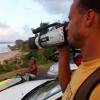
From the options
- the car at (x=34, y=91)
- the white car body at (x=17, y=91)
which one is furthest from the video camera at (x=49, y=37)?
the white car body at (x=17, y=91)

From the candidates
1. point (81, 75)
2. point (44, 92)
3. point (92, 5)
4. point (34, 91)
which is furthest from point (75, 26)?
point (34, 91)

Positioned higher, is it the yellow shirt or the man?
the man

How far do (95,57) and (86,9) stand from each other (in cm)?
27

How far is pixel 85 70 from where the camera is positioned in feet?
8.14

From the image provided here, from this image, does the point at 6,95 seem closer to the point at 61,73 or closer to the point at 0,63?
the point at 61,73

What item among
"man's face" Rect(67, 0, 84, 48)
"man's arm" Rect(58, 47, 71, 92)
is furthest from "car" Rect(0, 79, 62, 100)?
"man's face" Rect(67, 0, 84, 48)

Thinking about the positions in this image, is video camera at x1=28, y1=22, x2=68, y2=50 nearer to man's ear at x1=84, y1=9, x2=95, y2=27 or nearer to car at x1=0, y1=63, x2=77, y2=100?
man's ear at x1=84, y1=9, x2=95, y2=27

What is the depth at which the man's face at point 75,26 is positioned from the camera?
2553 millimetres

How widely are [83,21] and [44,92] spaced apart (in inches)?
104

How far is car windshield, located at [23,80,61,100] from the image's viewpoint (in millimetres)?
4973

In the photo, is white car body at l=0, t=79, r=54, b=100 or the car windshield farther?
white car body at l=0, t=79, r=54, b=100

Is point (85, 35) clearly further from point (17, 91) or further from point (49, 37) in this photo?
point (17, 91)

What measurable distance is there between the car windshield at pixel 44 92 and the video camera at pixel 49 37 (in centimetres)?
182

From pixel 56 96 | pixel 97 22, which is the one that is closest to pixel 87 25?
pixel 97 22
